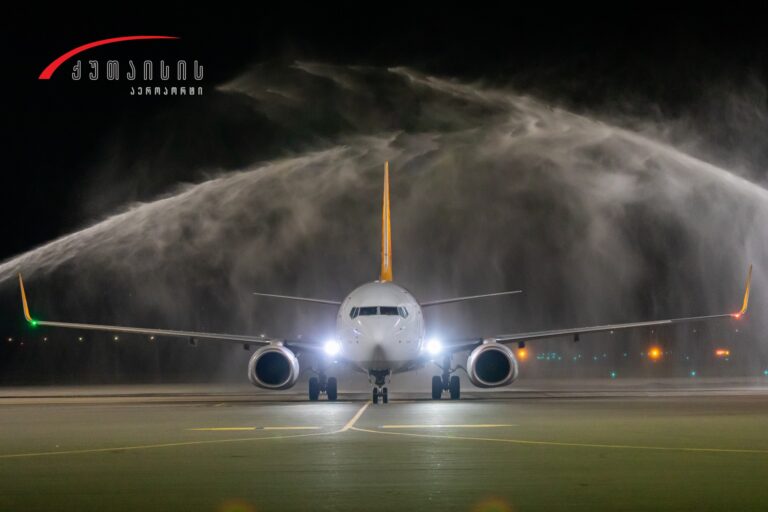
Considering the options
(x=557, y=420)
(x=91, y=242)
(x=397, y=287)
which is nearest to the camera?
(x=557, y=420)

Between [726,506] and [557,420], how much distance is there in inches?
525

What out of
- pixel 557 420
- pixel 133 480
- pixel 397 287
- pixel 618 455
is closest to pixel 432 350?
pixel 397 287

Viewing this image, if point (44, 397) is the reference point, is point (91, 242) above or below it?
above

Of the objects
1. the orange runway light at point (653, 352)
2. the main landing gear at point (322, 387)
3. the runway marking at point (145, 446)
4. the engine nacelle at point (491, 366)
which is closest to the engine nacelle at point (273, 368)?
the main landing gear at point (322, 387)

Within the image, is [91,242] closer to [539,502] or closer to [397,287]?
[397,287]

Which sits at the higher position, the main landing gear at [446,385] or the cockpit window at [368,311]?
the cockpit window at [368,311]

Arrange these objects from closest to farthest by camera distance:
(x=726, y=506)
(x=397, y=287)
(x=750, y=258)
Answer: (x=726, y=506)
(x=397, y=287)
(x=750, y=258)

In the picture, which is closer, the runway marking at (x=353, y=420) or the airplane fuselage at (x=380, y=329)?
the runway marking at (x=353, y=420)

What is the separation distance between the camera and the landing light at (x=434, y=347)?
38625 millimetres

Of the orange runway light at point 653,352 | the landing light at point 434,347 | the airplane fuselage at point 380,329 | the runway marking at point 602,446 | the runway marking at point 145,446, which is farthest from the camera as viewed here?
the orange runway light at point 653,352

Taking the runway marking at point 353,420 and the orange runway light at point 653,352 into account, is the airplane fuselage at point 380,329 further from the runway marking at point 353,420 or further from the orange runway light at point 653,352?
the orange runway light at point 653,352

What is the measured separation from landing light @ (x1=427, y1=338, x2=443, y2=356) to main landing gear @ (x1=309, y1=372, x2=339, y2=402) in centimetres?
367

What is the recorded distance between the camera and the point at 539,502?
11.5m

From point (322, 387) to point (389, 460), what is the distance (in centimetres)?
2259
